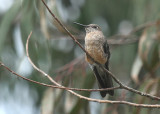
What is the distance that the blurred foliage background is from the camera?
11.4 feet

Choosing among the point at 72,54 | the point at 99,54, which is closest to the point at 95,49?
the point at 99,54

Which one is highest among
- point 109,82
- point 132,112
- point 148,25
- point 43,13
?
point 43,13

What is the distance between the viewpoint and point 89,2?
5484 millimetres

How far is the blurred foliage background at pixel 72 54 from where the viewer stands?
346cm

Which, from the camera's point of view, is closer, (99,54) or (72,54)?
(99,54)

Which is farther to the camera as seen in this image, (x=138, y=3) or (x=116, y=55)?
(x=116, y=55)

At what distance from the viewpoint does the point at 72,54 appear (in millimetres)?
5449

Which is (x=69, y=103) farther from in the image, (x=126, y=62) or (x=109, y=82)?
(x=126, y=62)

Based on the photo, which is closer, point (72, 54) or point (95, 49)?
point (95, 49)

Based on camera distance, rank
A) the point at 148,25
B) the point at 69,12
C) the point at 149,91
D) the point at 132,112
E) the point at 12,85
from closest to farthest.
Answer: the point at 132,112 → the point at 149,91 → the point at 148,25 → the point at 12,85 → the point at 69,12

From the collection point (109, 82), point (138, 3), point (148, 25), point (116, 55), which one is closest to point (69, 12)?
point (116, 55)

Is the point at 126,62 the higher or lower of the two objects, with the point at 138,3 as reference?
lower

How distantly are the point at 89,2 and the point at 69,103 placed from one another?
2204mm

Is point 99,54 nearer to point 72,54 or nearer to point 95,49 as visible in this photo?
point 95,49
